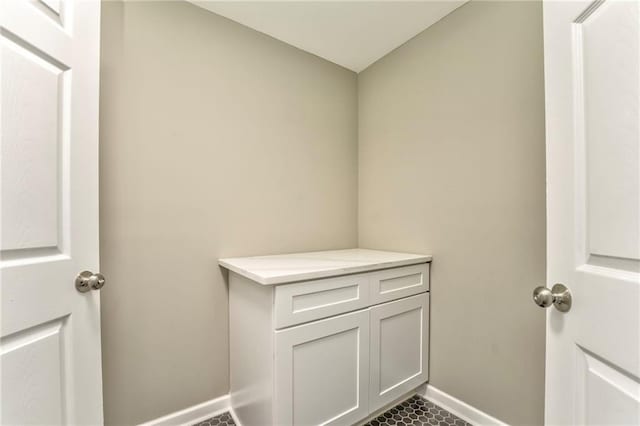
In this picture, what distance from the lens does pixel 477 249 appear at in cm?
137

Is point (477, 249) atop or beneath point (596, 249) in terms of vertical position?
beneath

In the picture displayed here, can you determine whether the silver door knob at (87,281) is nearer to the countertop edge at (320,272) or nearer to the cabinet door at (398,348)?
the countertop edge at (320,272)

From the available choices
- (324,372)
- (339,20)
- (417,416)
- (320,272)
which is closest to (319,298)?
(320,272)

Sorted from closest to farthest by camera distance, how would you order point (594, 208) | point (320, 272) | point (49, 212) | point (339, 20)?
point (594, 208) < point (49, 212) < point (320, 272) < point (339, 20)

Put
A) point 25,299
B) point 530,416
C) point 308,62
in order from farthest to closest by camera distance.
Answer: point 308,62, point 530,416, point 25,299

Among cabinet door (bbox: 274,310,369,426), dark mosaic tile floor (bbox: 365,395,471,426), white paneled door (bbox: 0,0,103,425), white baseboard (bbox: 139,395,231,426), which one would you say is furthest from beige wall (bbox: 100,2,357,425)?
dark mosaic tile floor (bbox: 365,395,471,426)

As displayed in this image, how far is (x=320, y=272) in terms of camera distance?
113cm

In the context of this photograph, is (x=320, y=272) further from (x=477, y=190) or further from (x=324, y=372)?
(x=477, y=190)

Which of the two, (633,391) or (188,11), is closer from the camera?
(633,391)

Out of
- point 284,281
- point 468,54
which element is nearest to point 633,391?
point 284,281

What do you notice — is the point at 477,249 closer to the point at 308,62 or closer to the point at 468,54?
the point at 468,54

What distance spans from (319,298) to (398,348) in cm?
59

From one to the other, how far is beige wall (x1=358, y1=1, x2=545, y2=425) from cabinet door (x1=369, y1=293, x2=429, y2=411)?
73 millimetres

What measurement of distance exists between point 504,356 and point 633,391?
0.89m
